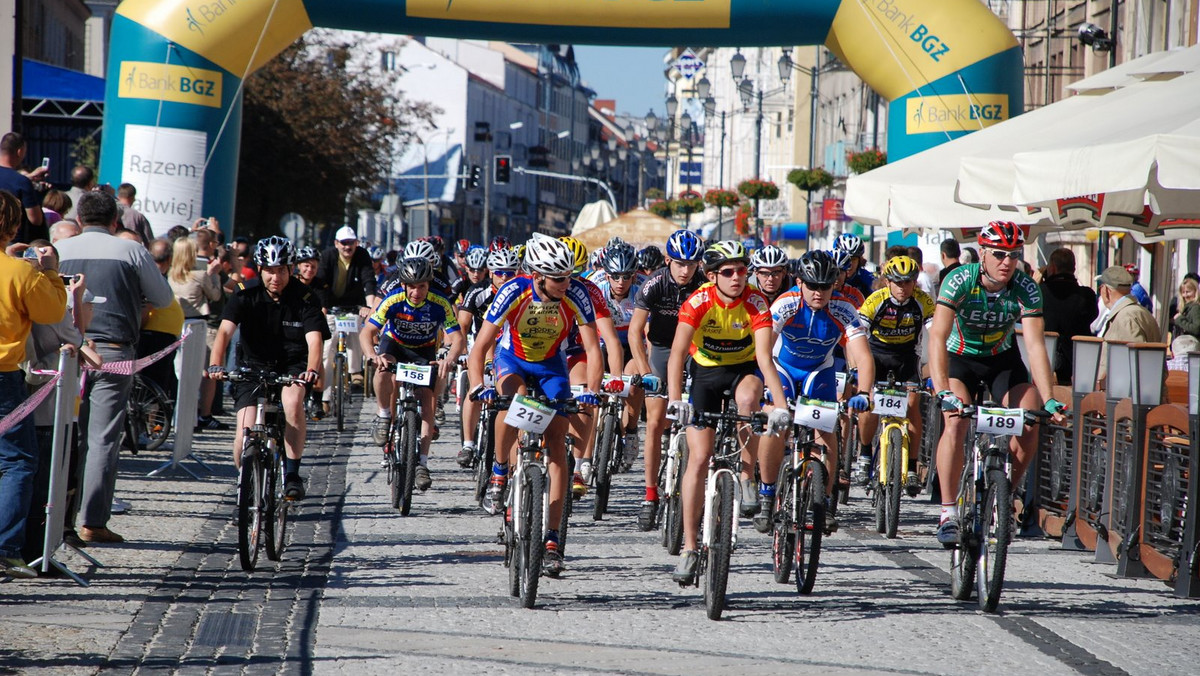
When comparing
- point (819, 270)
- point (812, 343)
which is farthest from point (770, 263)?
point (812, 343)

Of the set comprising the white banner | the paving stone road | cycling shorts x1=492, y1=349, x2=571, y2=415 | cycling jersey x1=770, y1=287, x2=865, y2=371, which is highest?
the white banner

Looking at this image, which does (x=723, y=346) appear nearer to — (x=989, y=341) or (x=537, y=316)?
(x=537, y=316)

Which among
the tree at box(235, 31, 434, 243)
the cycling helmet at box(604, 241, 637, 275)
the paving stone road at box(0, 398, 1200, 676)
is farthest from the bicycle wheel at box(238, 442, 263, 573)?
the tree at box(235, 31, 434, 243)

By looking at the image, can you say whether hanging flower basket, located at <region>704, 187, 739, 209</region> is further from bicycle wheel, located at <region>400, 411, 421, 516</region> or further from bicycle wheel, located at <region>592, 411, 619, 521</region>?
bicycle wheel, located at <region>400, 411, 421, 516</region>

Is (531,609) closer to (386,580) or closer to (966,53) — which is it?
(386,580)

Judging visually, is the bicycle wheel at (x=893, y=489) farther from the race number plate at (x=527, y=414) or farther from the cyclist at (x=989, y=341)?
the race number plate at (x=527, y=414)

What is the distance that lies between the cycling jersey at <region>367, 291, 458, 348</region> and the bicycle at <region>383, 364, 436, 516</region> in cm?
64

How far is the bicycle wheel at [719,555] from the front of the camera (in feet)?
25.2

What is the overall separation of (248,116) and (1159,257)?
82.4ft

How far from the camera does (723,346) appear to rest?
9.27 metres

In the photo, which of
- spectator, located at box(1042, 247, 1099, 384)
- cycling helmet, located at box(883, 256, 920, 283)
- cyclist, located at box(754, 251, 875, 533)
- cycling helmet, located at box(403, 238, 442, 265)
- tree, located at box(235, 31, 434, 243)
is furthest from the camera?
tree, located at box(235, 31, 434, 243)

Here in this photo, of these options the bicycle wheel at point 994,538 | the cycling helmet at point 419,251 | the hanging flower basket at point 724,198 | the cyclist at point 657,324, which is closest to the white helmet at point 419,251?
the cycling helmet at point 419,251

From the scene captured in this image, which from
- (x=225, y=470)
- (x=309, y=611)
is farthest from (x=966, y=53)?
(x=309, y=611)

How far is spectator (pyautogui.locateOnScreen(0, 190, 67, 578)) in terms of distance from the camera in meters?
7.48
